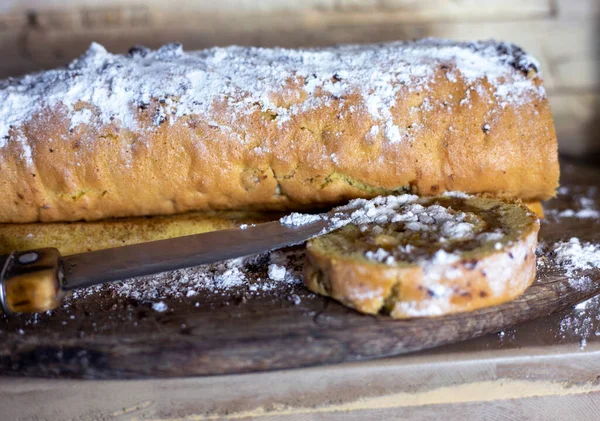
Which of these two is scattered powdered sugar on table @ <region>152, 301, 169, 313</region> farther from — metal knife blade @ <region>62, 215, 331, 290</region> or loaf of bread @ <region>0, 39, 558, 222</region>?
loaf of bread @ <region>0, 39, 558, 222</region>

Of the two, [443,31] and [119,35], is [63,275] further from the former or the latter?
[443,31]

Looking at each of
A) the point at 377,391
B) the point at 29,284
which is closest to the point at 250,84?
the point at 29,284

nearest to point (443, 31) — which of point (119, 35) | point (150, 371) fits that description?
point (119, 35)

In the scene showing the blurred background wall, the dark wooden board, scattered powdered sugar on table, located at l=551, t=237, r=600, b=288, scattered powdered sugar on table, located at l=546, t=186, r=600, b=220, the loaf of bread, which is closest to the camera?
the dark wooden board

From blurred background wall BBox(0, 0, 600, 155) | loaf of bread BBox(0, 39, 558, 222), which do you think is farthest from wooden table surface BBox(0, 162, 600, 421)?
blurred background wall BBox(0, 0, 600, 155)

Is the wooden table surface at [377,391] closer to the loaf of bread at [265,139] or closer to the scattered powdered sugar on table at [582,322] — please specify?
the scattered powdered sugar on table at [582,322]

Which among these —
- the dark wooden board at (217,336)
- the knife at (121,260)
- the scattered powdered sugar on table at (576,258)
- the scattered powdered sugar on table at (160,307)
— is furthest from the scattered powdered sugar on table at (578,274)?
the scattered powdered sugar on table at (160,307)

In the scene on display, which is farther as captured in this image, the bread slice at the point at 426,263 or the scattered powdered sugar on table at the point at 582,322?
the scattered powdered sugar on table at the point at 582,322
